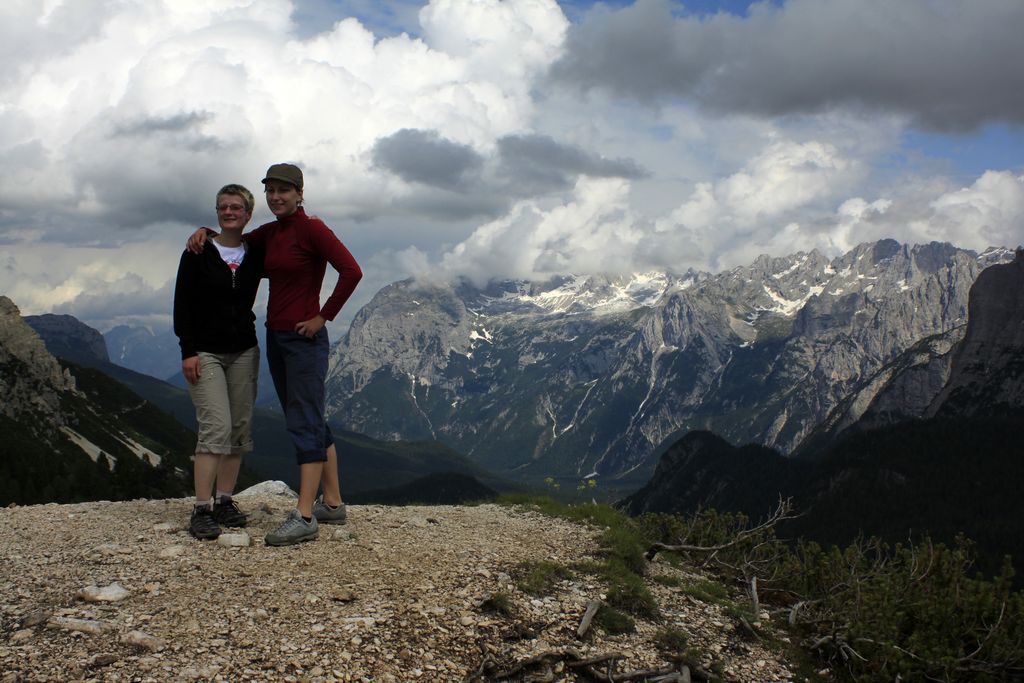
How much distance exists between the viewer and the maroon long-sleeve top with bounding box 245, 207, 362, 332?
40.4 ft

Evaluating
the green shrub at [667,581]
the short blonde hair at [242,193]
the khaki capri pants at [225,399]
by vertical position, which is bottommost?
the green shrub at [667,581]

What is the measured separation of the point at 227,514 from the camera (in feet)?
44.8

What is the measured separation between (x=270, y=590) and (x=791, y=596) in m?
10.6

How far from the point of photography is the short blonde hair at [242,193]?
12.5 meters

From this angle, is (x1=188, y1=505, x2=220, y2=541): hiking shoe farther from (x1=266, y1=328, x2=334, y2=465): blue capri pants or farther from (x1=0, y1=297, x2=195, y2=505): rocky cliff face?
(x1=0, y1=297, x2=195, y2=505): rocky cliff face

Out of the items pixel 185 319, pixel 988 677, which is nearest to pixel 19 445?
pixel 185 319

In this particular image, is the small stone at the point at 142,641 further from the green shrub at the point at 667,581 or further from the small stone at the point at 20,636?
the green shrub at the point at 667,581

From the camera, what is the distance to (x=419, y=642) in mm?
9648

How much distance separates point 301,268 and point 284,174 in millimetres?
1540

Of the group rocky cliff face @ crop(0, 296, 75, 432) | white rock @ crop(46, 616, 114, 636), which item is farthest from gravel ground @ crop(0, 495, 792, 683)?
rocky cliff face @ crop(0, 296, 75, 432)

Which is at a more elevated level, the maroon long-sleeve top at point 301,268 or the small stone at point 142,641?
the maroon long-sleeve top at point 301,268

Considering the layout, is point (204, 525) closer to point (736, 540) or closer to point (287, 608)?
point (287, 608)

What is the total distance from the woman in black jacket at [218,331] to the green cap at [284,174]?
718mm

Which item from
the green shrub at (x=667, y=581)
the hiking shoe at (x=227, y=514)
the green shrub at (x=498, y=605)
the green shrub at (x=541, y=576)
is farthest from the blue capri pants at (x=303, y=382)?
the green shrub at (x=667, y=581)
